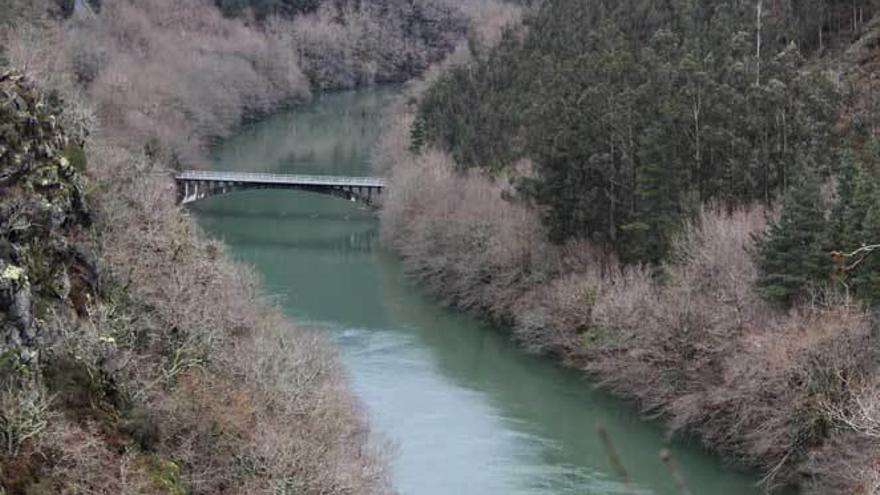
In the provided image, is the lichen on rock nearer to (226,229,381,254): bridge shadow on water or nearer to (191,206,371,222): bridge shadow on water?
(226,229,381,254): bridge shadow on water

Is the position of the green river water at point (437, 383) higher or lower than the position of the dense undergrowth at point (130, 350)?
lower

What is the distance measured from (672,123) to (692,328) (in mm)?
11425

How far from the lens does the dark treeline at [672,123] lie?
45906 millimetres

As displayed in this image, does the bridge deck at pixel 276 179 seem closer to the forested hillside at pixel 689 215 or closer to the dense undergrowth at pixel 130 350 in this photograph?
the forested hillside at pixel 689 215

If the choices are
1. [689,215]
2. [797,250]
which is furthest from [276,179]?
[797,250]

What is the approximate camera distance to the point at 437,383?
45.4 metres

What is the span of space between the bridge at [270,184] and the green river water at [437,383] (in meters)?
1.58

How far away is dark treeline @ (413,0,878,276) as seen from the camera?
4591cm

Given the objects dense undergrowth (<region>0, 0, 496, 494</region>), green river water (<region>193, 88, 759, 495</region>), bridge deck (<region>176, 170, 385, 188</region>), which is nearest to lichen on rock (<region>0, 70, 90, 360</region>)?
dense undergrowth (<region>0, 0, 496, 494</region>)

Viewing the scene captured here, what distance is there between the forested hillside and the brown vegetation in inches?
3.2

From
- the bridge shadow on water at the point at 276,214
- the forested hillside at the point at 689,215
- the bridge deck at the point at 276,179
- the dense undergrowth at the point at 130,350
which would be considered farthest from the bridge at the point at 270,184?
the dense undergrowth at the point at 130,350

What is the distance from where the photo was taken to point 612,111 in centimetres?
5041

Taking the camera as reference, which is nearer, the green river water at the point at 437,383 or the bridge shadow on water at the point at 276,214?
the green river water at the point at 437,383

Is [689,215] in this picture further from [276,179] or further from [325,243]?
[276,179]
